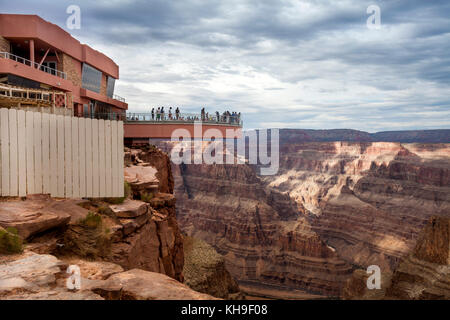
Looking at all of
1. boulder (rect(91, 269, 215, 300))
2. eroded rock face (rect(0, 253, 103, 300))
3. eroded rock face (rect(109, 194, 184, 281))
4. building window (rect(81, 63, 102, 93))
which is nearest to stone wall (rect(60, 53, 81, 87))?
building window (rect(81, 63, 102, 93))

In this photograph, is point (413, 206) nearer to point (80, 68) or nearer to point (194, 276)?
point (194, 276)

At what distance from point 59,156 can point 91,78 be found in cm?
2578

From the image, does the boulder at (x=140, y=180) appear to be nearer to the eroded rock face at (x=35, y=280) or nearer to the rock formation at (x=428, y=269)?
the eroded rock face at (x=35, y=280)

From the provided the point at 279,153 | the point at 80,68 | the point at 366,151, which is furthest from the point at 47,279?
the point at 279,153

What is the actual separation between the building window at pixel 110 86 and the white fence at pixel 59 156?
28489 millimetres

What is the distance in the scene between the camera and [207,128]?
1328 inches

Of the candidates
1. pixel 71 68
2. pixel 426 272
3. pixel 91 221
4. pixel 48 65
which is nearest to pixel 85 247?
pixel 91 221

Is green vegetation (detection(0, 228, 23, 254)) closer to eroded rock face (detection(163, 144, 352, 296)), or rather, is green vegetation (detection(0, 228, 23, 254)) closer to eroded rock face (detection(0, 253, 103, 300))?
eroded rock face (detection(0, 253, 103, 300))

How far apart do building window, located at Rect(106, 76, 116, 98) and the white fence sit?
28489 mm

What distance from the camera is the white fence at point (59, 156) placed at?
1038 centimetres

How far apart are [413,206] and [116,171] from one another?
322ft

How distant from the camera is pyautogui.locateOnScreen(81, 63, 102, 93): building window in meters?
33.4

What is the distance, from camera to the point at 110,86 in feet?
131

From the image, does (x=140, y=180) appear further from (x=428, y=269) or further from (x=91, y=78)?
(x=428, y=269)
